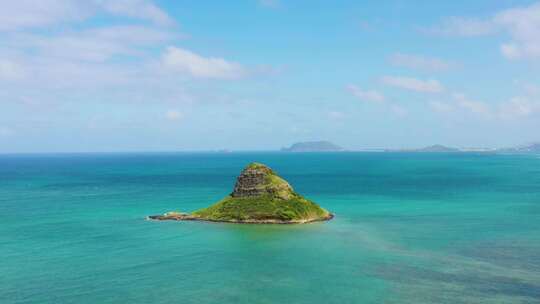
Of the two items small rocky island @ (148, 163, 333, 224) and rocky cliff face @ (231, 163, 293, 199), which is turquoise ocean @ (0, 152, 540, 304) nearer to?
small rocky island @ (148, 163, 333, 224)

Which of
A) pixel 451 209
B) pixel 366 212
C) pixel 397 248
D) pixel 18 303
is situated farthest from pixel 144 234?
pixel 451 209

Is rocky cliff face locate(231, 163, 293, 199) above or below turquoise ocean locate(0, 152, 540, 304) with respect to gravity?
above

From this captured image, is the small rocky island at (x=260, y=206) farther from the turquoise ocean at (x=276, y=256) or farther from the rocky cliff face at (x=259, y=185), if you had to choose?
the turquoise ocean at (x=276, y=256)

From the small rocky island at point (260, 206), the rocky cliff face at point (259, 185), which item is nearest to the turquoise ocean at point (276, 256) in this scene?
the small rocky island at point (260, 206)

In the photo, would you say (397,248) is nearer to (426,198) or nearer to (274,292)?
(274,292)

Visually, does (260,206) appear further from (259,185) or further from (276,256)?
(276,256)

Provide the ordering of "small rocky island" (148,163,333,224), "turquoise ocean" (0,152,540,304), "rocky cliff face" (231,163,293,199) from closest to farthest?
1. "turquoise ocean" (0,152,540,304)
2. "small rocky island" (148,163,333,224)
3. "rocky cliff face" (231,163,293,199)

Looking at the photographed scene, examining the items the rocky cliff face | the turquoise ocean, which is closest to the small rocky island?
the rocky cliff face
